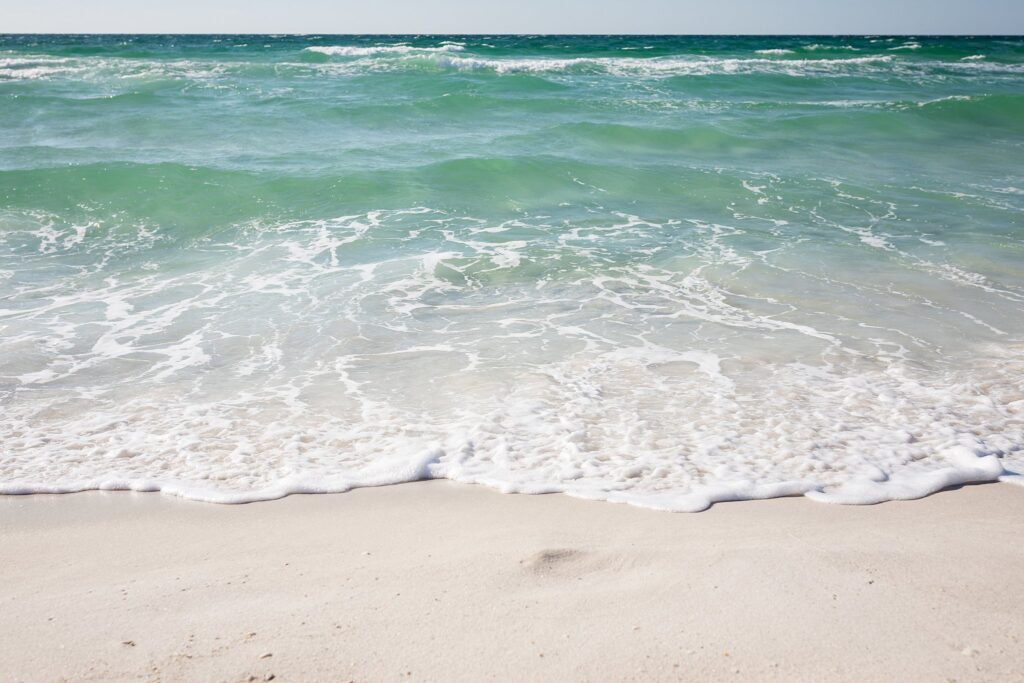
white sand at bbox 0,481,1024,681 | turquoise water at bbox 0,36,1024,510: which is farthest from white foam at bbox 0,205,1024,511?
white sand at bbox 0,481,1024,681

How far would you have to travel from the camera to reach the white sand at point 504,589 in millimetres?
2516

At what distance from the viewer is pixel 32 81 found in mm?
21781

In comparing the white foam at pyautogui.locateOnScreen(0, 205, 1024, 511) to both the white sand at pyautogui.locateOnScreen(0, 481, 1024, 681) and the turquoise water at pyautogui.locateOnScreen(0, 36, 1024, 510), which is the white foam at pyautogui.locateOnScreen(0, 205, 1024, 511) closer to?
the turquoise water at pyautogui.locateOnScreen(0, 36, 1024, 510)

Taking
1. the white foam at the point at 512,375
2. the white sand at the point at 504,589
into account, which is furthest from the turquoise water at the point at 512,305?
the white sand at the point at 504,589

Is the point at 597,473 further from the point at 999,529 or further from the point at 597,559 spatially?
the point at 999,529

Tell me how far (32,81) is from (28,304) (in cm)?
1884

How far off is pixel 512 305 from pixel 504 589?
14.1 feet

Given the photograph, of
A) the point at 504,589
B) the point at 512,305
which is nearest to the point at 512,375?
the point at 512,305

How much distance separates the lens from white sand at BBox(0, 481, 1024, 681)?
2.52 meters

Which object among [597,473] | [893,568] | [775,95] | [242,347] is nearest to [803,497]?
[893,568]

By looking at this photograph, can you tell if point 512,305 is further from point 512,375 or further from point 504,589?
point 504,589

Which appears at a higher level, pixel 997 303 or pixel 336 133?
pixel 336 133

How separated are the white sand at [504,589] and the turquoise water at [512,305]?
10.0 inches

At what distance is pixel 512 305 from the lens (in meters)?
7.04
